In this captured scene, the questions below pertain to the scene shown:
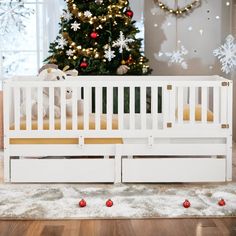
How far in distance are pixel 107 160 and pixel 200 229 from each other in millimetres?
1256

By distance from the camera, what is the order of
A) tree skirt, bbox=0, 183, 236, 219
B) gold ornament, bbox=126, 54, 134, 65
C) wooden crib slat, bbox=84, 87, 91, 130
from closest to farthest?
tree skirt, bbox=0, 183, 236, 219, wooden crib slat, bbox=84, 87, 91, 130, gold ornament, bbox=126, 54, 134, 65

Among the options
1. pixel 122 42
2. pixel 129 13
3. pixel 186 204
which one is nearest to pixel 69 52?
pixel 122 42

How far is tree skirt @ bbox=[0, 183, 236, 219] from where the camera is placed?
3645 millimetres

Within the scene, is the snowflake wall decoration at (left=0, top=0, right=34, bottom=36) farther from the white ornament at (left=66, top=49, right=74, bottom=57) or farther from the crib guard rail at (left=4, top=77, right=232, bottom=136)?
the crib guard rail at (left=4, top=77, right=232, bottom=136)

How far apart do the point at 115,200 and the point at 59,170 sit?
67cm

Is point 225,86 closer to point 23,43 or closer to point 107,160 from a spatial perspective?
point 107,160

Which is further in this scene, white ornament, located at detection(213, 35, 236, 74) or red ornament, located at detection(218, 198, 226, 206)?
white ornament, located at detection(213, 35, 236, 74)

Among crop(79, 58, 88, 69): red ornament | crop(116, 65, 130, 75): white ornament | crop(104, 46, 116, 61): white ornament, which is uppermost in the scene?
crop(104, 46, 116, 61): white ornament

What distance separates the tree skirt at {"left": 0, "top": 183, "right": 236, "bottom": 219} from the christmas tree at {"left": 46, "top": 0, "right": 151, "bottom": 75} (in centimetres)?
194

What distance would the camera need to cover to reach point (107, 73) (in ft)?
19.8

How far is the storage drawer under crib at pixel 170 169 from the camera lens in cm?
→ 447

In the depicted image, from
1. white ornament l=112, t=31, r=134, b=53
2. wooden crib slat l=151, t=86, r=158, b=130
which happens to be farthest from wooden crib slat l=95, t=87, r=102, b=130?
white ornament l=112, t=31, r=134, b=53

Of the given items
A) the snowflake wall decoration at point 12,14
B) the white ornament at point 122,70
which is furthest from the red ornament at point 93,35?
the snowflake wall decoration at point 12,14

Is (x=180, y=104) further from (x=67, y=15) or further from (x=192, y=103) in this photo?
(x=67, y=15)
